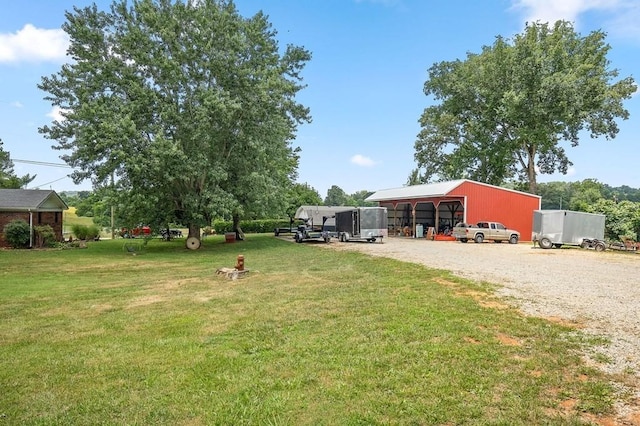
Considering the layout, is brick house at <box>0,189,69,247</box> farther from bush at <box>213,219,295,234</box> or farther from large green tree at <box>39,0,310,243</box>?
bush at <box>213,219,295,234</box>

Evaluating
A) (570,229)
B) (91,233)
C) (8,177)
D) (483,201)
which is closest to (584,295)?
(570,229)

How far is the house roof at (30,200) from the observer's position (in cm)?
2396

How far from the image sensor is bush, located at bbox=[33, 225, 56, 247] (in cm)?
2378

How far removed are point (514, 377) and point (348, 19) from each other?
724 inches

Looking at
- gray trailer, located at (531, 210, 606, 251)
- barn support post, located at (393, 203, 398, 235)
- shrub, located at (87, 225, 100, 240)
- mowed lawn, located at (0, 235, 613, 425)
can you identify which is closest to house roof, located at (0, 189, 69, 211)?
shrub, located at (87, 225, 100, 240)

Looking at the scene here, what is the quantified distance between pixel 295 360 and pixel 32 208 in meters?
26.1

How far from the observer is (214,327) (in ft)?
20.2

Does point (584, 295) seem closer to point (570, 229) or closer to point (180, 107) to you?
point (570, 229)

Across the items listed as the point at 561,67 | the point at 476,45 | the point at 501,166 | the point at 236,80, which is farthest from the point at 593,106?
the point at 236,80

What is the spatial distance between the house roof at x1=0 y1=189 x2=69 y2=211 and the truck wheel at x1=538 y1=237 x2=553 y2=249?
29.9 meters

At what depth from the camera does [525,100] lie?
103 feet

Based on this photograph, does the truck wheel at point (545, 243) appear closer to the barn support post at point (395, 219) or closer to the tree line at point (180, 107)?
the tree line at point (180, 107)

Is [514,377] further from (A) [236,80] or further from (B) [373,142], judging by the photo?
(B) [373,142]

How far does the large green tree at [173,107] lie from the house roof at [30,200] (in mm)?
4199
